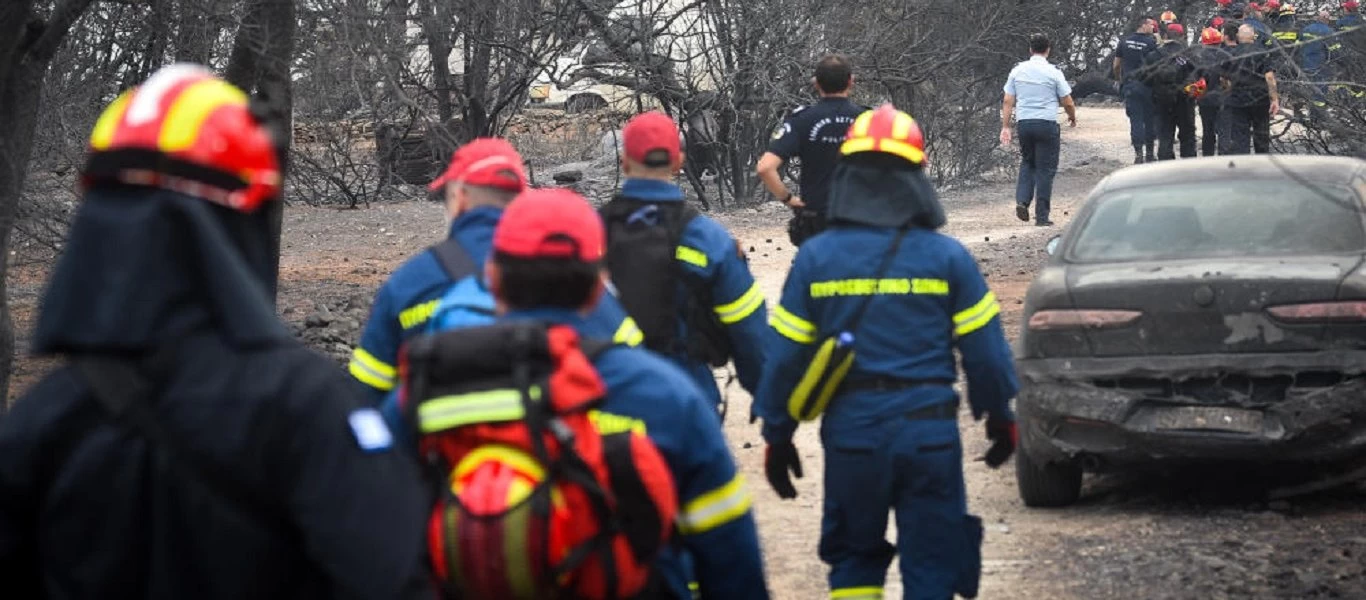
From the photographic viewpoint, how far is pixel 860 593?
18.5 ft

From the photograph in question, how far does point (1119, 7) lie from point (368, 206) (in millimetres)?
15611

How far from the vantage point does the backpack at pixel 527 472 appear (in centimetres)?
311

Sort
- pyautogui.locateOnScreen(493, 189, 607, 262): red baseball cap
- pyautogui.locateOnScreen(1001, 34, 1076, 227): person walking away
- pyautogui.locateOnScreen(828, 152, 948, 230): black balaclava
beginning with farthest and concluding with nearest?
pyautogui.locateOnScreen(1001, 34, 1076, 227): person walking away, pyautogui.locateOnScreen(828, 152, 948, 230): black balaclava, pyautogui.locateOnScreen(493, 189, 607, 262): red baseball cap

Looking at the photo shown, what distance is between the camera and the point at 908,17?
22703 mm

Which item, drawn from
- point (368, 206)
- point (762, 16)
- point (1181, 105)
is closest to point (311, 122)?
point (368, 206)

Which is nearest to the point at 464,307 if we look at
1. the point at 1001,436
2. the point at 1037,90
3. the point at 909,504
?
the point at 909,504

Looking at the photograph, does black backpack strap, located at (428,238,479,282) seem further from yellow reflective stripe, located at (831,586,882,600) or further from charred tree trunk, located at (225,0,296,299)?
charred tree trunk, located at (225,0,296,299)

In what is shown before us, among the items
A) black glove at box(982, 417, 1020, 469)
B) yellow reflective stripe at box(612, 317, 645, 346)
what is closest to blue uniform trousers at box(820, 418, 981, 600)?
black glove at box(982, 417, 1020, 469)

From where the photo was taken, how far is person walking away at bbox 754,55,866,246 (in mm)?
9781

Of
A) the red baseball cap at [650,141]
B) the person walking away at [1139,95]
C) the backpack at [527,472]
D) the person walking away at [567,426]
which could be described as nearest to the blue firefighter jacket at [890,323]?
the red baseball cap at [650,141]

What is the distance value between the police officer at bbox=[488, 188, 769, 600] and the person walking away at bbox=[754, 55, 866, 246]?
20.4 feet

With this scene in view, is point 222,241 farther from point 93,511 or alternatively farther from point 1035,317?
point 1035,317

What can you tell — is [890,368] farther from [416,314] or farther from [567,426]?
[567,426]

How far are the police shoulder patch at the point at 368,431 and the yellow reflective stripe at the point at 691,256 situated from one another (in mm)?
3630
